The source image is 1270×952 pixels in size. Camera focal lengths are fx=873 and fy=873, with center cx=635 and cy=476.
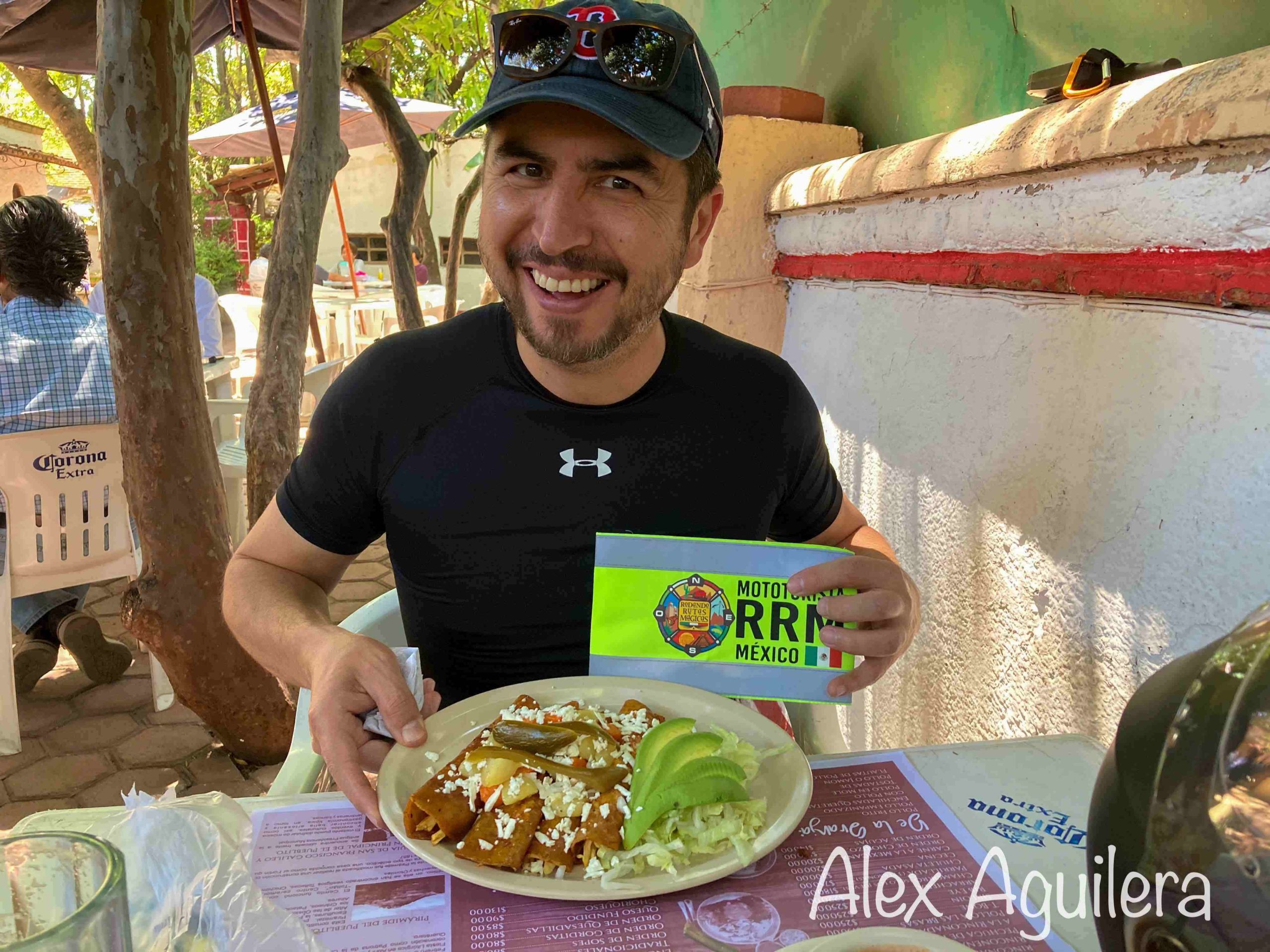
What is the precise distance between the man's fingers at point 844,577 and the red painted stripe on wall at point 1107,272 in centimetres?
70

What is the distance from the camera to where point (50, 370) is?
364 centimetres

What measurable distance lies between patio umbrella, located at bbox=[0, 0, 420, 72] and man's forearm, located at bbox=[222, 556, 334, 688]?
13.6ft

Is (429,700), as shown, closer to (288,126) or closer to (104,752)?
(104,752)

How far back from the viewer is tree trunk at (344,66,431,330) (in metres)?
5.55

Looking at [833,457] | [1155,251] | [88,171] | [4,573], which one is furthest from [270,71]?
[1155,251]

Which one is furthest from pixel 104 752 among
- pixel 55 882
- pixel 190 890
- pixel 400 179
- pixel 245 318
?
pixel 245 318

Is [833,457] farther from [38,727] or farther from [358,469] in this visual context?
[38,727]

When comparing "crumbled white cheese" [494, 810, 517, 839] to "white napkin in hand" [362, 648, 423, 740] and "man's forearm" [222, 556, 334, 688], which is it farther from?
"man's forearm" [222, 556, 334, 688]

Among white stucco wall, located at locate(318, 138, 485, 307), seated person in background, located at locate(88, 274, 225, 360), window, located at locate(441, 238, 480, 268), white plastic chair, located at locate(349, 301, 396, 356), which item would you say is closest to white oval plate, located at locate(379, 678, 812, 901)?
seated person in background, located at locate(88, 274, 225, 360)

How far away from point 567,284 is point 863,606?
2.87 feet

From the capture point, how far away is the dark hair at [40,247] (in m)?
3.83

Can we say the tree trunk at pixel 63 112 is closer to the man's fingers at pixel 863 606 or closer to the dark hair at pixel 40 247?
the dark hair at pixel 40 247

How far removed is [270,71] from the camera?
16859 millimetres

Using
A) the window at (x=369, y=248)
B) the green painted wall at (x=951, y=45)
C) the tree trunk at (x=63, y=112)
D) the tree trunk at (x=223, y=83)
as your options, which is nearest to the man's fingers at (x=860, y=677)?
the green painted wall at (x=951, y=45)
